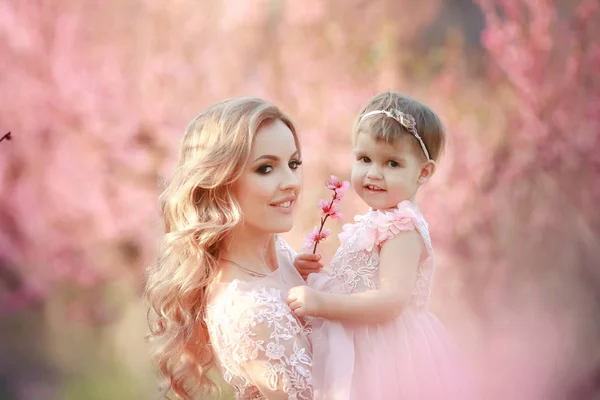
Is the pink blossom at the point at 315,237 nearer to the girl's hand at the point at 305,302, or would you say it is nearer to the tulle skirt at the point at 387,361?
the tulle skirt at the point at 387,361

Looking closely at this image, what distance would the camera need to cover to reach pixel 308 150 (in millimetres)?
4023

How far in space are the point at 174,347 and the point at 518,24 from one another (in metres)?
2.75

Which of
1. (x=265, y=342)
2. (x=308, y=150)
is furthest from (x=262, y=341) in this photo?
(x=308, y=150)

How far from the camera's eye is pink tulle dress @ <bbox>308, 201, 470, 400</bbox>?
6.43 feet

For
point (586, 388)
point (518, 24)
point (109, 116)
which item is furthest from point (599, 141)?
point (109, 116)

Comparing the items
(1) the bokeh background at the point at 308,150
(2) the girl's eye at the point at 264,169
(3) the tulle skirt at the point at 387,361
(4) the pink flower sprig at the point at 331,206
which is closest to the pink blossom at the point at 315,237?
(4) the pink flower sprig at the point at 331,206

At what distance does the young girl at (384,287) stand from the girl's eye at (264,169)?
25 centimetres

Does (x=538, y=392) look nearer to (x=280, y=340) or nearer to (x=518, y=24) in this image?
(x=518, y=24)

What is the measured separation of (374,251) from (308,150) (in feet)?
6.39

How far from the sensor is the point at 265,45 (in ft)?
13.1

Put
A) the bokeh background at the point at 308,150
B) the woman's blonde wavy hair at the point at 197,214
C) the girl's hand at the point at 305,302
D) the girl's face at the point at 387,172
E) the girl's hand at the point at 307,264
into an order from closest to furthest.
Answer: the girl's hand at the point at 305,302, the woman's blonde wavy hair at the point at 197,214, the girl's face at the point at 387,172, the girl's hand at the point at 307,264, the bokeh background at the point at 308,150

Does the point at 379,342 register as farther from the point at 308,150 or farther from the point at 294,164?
the point at 308,150

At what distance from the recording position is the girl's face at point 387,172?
2127mm

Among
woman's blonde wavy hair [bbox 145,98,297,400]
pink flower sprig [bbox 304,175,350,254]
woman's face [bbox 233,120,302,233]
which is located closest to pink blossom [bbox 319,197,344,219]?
pink flower sprig [bbox 304,175,350,254]
